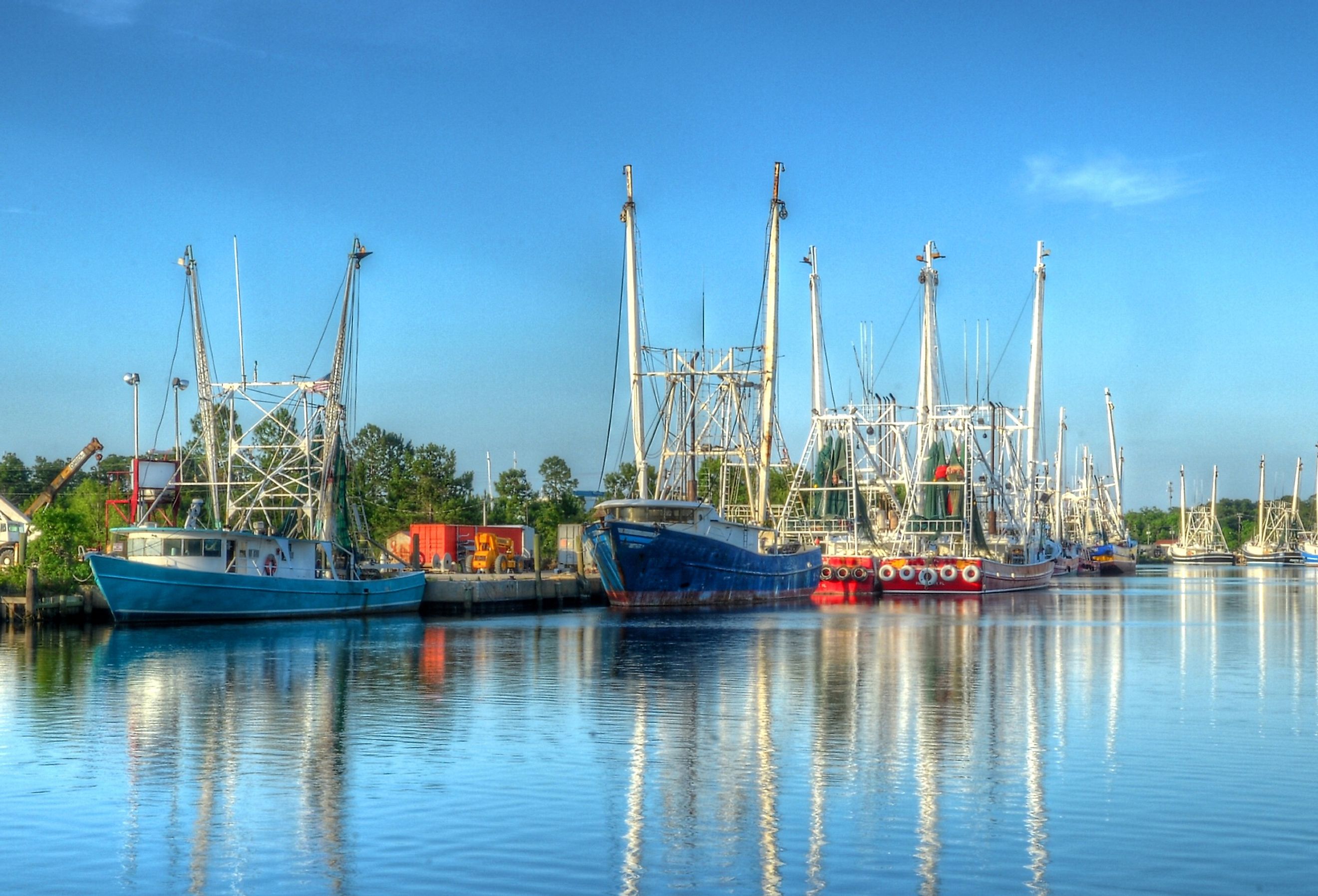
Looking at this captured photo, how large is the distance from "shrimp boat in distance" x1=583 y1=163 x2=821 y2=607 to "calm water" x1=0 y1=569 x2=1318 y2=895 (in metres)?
24.0

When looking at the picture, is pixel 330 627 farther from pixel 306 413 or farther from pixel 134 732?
pixel 134 732

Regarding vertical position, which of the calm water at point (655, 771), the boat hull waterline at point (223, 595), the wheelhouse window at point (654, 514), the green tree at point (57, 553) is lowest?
the calm water at point (655, 771)

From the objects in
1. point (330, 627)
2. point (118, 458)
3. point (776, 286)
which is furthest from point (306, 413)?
point (118, 458)

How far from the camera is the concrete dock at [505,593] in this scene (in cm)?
7494

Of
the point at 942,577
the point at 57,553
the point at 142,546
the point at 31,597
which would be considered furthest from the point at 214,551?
the point at 942,577

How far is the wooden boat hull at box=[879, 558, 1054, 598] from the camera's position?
9675cm

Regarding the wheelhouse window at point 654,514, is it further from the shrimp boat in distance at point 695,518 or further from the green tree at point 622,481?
the green tree at point 622,481

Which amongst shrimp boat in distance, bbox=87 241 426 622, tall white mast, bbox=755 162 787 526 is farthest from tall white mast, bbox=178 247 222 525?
tall white mast, bbox=755 162 787 526

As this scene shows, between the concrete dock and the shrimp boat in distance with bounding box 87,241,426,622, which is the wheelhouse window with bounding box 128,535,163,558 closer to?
the shrimp boat in distance with bounding box 87,241,426,622

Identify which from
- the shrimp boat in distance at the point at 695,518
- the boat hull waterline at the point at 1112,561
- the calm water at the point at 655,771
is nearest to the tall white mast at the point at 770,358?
the shrimp boat in distance at the point at 695,518

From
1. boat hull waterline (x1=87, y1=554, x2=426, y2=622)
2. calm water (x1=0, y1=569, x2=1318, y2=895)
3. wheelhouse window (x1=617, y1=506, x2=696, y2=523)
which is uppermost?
wheelhouse window (x1=617, y1=506, x2=696, y2=523)

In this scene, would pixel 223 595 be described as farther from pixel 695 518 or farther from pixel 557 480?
pixel 557 480

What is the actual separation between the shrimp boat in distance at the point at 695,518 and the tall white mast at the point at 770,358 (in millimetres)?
70

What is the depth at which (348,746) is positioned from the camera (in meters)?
27.7
